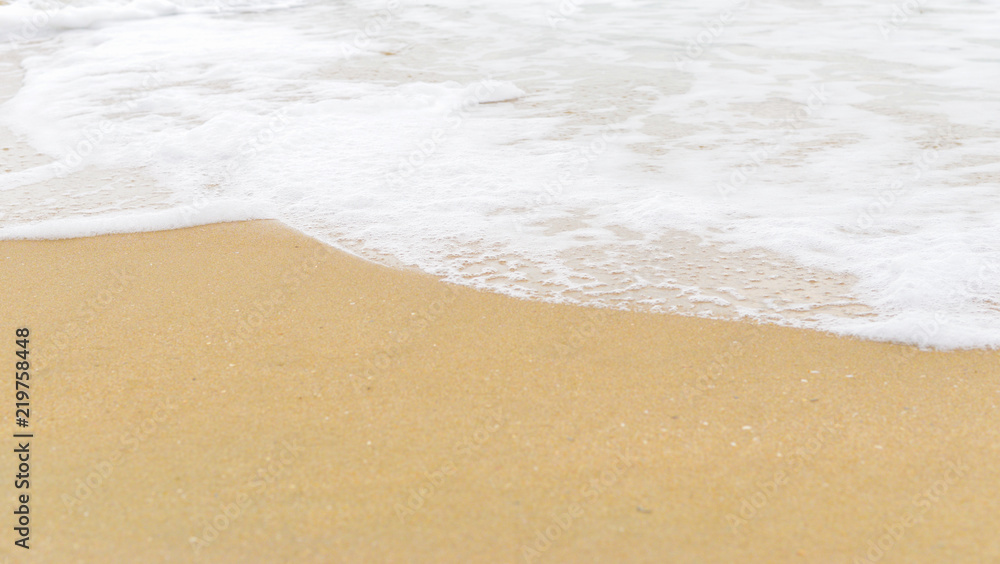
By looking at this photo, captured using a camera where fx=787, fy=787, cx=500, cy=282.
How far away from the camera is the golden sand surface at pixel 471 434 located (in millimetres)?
2023

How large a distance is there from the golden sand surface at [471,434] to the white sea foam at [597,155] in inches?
14.3

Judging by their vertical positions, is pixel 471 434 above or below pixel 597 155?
below

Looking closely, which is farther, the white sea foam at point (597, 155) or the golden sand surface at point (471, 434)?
the white sea foam at point (597, 155)

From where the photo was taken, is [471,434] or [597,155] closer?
[471,434]

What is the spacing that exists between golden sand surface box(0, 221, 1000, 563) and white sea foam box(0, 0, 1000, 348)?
0.36 m

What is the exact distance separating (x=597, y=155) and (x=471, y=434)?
303 cm

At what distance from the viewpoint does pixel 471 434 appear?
241 cm

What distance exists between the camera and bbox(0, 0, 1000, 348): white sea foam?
3508mm

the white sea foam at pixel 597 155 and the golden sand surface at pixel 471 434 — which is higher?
the white sea foam at pixel 597 155

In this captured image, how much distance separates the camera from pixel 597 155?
16.6ft

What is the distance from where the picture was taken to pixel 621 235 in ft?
12.9

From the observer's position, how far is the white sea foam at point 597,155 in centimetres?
351

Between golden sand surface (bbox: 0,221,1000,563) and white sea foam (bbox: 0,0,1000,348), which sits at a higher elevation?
white sea foam (bbox: 0,0,1000,348)

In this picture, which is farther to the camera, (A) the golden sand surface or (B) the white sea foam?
(B) the white sea foam
